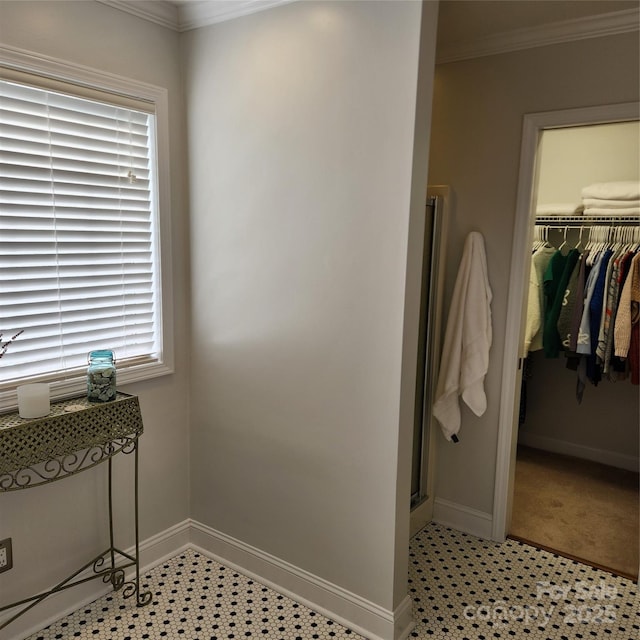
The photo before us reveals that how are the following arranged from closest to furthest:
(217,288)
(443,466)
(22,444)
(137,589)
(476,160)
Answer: (22,444) < (137,589) < (217,288) < (476,160) < (443,466)

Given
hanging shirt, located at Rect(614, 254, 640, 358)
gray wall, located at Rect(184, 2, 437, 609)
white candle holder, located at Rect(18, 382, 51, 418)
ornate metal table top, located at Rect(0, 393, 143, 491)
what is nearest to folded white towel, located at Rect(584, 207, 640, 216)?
hanging shirt, located at Rect(614, 254, 640, 358)

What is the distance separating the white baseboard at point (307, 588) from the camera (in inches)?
85.4

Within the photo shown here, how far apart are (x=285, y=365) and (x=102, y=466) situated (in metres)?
0.90

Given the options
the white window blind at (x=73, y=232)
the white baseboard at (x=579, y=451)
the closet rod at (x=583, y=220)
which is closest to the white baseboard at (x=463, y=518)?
the white baseboard at (x=579, y=451)

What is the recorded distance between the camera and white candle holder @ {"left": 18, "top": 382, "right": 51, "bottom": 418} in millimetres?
1915

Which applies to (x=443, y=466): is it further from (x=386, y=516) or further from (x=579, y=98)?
(x=579, y=98)

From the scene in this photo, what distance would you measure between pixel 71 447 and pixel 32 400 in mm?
216

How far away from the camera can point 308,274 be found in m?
2.20

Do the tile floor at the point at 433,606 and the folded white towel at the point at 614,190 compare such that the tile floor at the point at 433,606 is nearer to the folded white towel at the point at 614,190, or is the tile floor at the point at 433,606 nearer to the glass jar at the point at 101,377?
the glass jar at the point at 101,377

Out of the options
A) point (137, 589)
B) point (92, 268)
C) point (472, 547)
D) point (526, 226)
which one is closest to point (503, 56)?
point (526, 226)

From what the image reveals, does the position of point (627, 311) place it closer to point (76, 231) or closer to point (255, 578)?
point (255, 578)

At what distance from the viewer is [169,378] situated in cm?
259

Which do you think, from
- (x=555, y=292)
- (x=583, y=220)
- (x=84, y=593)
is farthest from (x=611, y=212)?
(x=84, y=593)

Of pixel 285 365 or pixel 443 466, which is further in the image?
pixel 443 466
